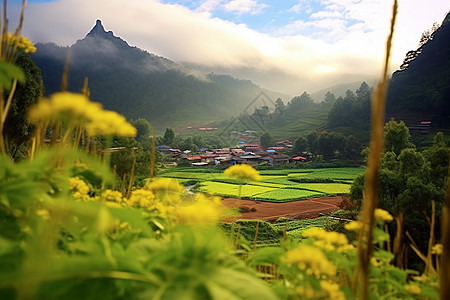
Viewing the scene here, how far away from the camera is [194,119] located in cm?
12031

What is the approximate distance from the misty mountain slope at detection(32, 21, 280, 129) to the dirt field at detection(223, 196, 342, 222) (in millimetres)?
92100

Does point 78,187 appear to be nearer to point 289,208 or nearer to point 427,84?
point 289,208

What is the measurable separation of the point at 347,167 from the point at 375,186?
1919 inches

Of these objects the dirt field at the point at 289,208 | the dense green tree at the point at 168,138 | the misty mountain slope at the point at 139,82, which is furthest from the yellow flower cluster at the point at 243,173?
the misty mountain slope at the point at 139,82

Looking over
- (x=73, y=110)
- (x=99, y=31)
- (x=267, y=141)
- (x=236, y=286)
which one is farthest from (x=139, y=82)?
(x=236, y=286)

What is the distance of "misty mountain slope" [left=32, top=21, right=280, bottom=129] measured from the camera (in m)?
115

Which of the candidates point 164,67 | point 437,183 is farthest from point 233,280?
point 164,67

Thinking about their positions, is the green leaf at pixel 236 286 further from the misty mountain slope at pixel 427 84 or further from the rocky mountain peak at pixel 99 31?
the rocky mountain peak at pixel 99 31

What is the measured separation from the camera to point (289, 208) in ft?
81.1

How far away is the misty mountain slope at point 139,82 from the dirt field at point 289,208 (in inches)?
3626

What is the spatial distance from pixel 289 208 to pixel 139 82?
379ft

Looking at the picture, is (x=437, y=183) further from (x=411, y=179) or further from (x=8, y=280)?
(x=8, y=280)

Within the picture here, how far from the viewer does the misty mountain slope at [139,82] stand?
115 m

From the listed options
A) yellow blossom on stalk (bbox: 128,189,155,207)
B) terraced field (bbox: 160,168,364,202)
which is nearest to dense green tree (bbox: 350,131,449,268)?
yellow blossom on stalk (bbox: 128,189,155,207)
